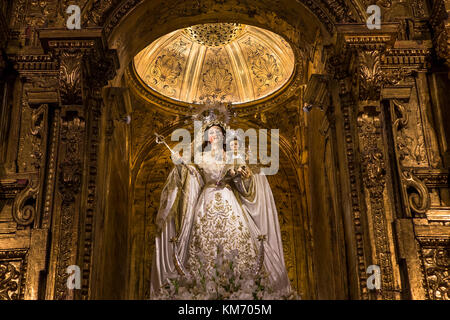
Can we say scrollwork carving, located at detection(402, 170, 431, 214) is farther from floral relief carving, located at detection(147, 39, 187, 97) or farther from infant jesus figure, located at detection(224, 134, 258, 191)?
floral relief carving, located at detection(147, 39, 187, 97)

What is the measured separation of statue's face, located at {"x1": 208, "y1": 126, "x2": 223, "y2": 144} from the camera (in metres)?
7.98

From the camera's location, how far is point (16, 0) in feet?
24.8

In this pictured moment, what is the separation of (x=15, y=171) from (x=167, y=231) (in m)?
1.63

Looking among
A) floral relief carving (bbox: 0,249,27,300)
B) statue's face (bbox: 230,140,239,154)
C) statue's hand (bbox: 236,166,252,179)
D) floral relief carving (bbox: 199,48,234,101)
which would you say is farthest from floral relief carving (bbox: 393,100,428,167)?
floral relief carving (bbox: 199,48,234,101)

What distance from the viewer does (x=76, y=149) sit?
6.51 m

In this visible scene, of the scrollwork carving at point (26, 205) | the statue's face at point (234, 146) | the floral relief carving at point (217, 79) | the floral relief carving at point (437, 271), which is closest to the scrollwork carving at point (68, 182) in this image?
the scrollwork carving at point (26, 205)

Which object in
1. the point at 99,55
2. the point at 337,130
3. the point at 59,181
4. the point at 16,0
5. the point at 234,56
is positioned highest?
the point at 234,56

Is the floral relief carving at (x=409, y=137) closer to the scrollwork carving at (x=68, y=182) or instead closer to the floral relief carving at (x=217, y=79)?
the scrollwork carving at (x=68, y=182)

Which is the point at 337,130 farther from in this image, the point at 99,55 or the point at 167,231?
the point at 99,55

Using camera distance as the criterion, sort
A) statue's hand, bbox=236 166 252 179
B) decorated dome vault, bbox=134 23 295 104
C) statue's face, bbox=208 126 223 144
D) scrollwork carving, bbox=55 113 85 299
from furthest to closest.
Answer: decorated dome vault, bbox=134 23 295 104
statue's face, bbox=208 126 223 144
statue's hand, bbox=236 166 252 179
scrollwork carving, bbox=55 113 85 299

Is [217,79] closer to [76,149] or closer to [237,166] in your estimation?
[237,166]

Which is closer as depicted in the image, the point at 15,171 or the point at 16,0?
the point at 15,171

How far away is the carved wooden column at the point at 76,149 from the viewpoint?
6.13 metres
